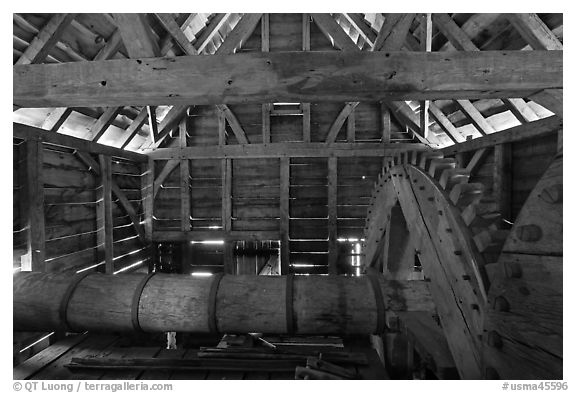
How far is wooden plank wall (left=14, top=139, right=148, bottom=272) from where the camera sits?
5.25 metres

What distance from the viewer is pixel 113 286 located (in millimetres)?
2260

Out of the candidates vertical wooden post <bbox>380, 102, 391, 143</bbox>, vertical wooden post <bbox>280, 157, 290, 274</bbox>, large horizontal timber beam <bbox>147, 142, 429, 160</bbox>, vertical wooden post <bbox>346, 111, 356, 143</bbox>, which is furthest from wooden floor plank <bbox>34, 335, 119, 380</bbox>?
vertical wooden post <bbox>380, 102, 391, 143</bbox>

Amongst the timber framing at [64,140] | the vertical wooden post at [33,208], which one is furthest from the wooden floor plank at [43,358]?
the timber framing at [64,140]

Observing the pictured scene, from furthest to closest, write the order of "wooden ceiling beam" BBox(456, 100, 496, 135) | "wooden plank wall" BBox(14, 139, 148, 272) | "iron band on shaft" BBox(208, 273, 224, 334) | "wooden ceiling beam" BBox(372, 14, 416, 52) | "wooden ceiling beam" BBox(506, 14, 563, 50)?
"wooden ceiling beam" BBox(456, 100, 496, 135), "wooden plank wall" BBox(14, 139, 148, 272), "wooden ceiling beam" BBox(506, 14, 563, 50), "wooden ceiling beam" BBox(372, 14, 416, 52), "iron band on shaft" BBox(208, 273, 224, 334)

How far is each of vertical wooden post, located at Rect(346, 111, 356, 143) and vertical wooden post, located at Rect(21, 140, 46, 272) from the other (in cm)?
699

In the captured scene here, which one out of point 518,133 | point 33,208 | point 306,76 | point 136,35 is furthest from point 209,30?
point 518,133

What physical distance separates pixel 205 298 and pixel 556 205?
2.26 meters

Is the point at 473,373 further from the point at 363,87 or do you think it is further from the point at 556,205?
the point at 363,87

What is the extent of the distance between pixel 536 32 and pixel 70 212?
9046mm

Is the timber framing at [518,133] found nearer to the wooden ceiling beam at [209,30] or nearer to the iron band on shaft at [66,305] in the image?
the iron band on shaft at [66,305]

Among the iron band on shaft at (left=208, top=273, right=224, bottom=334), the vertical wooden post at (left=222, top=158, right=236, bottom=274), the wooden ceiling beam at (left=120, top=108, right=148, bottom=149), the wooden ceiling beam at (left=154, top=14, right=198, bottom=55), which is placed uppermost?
the wooden ceiling beam at (left=154, top=14, right=198, bottom=55)

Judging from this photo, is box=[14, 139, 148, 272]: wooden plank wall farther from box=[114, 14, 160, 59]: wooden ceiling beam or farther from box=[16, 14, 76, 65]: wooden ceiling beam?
box=[114, 14, 160, 59]: wooden ceiling beam

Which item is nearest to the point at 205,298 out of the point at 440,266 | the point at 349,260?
the point at 440,266

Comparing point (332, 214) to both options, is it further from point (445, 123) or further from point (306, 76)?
point (306, 76)
